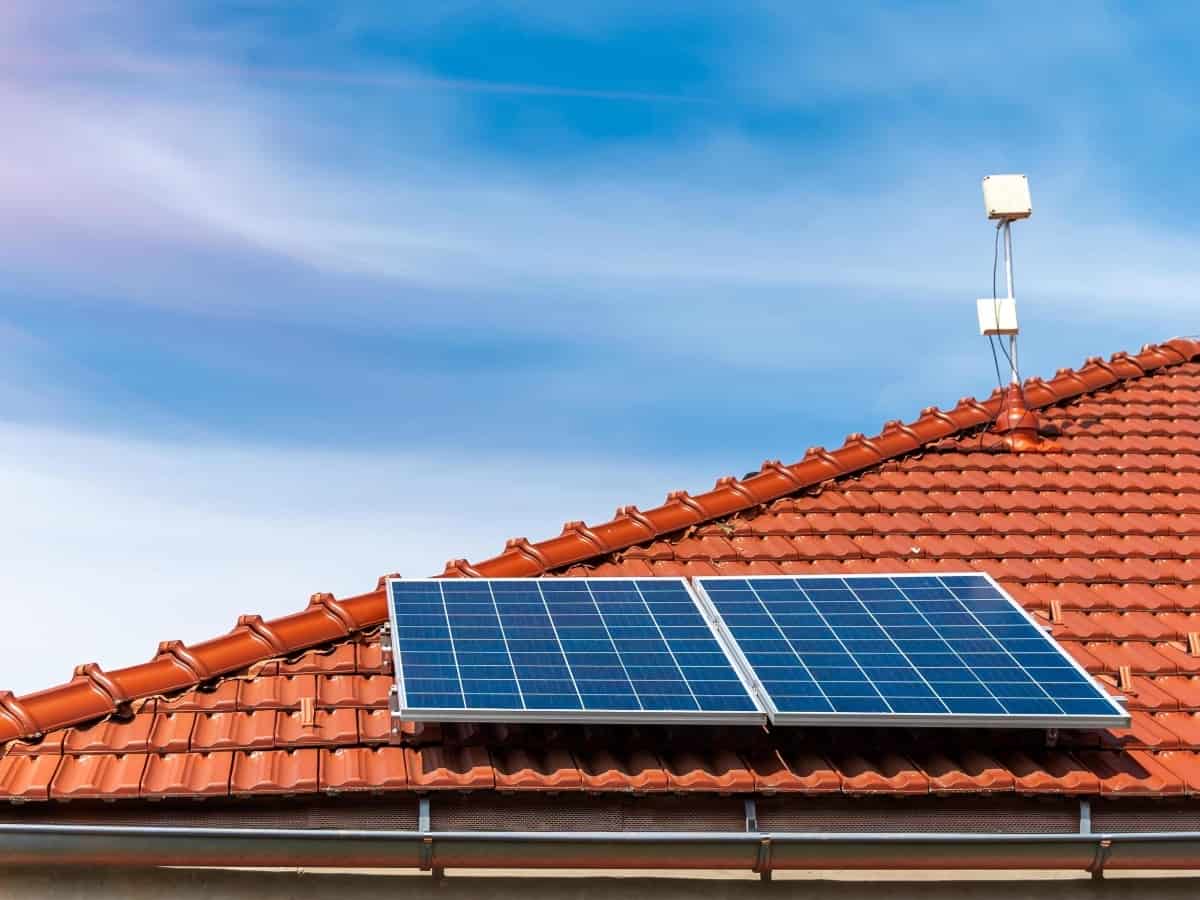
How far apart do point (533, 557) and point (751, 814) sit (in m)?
3.58

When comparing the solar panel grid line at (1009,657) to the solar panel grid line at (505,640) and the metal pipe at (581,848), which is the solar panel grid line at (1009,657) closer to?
the metal pipe at (581,848)

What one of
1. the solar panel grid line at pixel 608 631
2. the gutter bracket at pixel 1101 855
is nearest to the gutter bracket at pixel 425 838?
the solar panel grid line at pixel 608 631

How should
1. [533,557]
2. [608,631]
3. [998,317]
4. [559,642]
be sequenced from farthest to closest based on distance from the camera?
[998,317] → [533,557] → [608,631] → [559,642]

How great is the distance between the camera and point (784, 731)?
347 inches

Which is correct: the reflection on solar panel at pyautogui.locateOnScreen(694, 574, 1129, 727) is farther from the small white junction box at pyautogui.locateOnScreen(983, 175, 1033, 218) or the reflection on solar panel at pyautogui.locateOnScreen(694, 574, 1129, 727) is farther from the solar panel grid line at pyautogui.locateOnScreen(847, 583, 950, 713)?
the small white junction box at pyautogui.locateOnScreen(983, 175, 1033, 218)

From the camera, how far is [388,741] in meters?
8.47

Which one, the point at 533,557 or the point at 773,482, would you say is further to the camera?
the point at 773,482

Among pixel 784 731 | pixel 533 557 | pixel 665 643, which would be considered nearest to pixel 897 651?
pixel 784 731

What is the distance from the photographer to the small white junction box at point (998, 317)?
1460 cm

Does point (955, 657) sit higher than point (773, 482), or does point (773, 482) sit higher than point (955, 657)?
point (773, 482)

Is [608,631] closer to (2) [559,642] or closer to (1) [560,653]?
(2) [559,642]

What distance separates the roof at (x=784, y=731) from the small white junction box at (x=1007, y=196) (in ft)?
6.62

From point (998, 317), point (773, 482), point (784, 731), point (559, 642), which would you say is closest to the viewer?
point (784, 731)

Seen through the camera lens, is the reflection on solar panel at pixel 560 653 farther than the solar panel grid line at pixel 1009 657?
No
